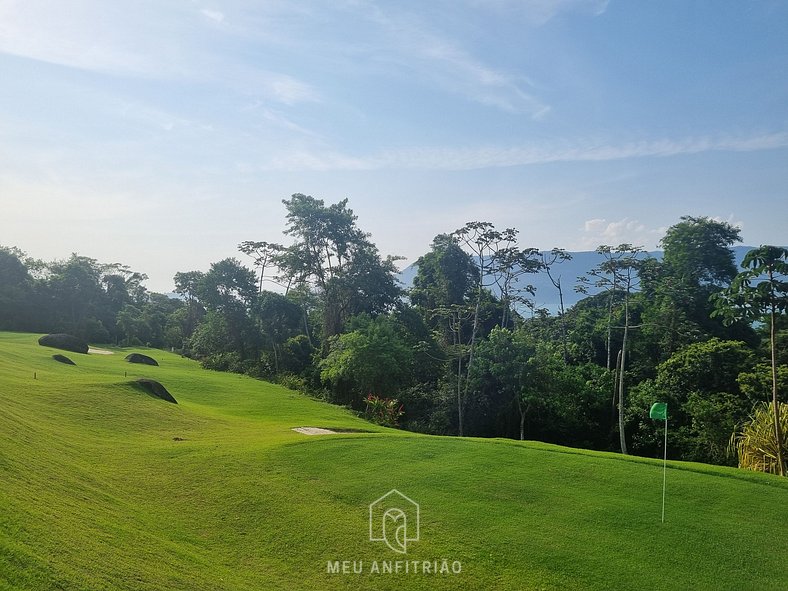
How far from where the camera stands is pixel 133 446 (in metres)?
14.1

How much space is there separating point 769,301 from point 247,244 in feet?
162

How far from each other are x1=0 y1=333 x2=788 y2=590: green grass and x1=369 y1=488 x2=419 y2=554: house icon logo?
180mm

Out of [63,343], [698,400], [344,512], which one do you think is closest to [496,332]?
[698,400]

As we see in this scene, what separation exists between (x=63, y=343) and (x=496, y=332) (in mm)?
28001

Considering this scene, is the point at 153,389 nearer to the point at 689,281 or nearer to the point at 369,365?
the point at 369,365

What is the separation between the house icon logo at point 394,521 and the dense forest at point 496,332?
499 inches

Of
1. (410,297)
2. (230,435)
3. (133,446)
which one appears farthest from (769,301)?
(410,297)

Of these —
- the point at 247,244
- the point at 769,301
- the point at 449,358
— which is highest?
the point at 247,244

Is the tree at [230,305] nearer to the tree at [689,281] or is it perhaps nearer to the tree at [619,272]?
the tree at [619,272]

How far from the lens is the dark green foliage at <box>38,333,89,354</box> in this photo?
3503cm

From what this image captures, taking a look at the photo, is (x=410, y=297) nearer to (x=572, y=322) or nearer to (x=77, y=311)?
(x=572, y=322)

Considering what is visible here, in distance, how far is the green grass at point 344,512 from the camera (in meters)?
7.39

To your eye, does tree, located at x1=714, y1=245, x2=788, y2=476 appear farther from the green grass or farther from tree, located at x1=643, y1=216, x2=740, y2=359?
tree, located at x1=643, y1=216, x2=740, y2=359

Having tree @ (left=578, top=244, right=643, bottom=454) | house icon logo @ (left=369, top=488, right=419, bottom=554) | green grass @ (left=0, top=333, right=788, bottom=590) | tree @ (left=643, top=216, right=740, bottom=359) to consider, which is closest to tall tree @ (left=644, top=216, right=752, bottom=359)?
tree @ (left=643, top=216, right=740, bottom=359)
